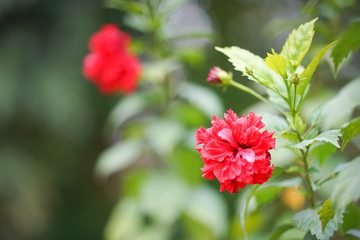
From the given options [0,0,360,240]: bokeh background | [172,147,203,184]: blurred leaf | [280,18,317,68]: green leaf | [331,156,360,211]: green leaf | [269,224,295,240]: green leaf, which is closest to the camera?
[331,156,360,211]: green leaf

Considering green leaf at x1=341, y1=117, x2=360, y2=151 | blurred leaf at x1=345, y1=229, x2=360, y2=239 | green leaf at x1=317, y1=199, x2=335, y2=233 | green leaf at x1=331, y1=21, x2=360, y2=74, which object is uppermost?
green leaf at x1=331, y1=21, x2=360, y2=74

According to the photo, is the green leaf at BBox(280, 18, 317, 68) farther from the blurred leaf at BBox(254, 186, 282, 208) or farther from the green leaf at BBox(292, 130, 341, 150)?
the blurred leaf at BBox(254, 186, 282, 208)

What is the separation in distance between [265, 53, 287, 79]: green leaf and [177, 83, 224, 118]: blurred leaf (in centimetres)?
56

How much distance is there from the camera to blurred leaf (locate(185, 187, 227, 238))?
1.08m

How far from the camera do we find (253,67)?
49 centimetres

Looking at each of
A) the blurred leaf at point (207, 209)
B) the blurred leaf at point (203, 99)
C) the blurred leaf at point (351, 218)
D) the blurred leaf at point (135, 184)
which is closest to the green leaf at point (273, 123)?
the blurred leaf at point (351, 218)

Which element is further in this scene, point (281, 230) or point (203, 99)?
point (203, 99)

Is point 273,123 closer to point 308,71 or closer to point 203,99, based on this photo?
point 308,71

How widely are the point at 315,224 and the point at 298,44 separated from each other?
0.23m

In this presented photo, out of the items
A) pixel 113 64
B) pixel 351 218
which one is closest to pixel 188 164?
pixel 113 64

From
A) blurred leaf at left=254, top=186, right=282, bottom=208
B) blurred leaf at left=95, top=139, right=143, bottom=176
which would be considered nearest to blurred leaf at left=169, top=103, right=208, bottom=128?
blurred leaf at left=95, top=139, right=143, bottom=176

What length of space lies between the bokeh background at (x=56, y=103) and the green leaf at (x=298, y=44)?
4.39 feet

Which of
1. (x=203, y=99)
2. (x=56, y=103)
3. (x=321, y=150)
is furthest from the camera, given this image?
(x=56, y=103)

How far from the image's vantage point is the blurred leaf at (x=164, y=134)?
1.03m
